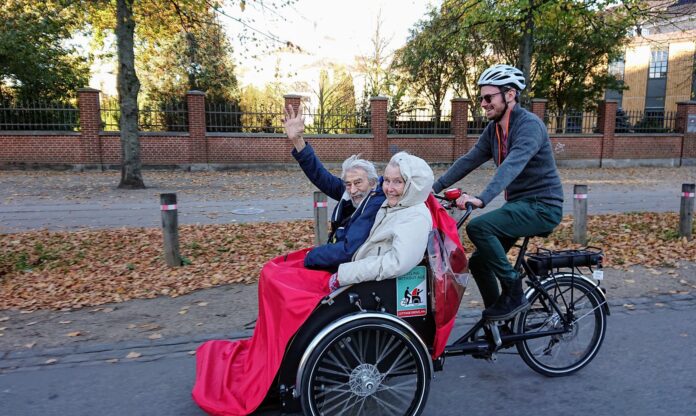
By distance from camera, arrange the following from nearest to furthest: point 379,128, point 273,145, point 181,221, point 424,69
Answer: point 181,221 → point 273,145 → point 379,128 → point 424,69

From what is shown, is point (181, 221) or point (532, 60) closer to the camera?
point (181, 221)

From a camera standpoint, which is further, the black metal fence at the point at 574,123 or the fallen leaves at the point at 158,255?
the black metal fence at the point at 574,123

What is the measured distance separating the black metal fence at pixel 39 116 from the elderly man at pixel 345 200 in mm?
18053

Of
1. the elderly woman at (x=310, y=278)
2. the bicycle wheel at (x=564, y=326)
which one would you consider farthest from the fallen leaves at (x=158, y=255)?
the bicycle wheel at (x=564, y=326)

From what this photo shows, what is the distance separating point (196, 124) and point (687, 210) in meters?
16.8

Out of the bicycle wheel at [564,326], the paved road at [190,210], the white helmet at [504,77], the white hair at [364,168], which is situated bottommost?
the paved road at [190,210]

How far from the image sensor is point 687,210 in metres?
7.80

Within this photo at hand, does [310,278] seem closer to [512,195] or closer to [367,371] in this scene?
[367,371]

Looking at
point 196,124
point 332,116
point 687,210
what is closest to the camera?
point 687,210

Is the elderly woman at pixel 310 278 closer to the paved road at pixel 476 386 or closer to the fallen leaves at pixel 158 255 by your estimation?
the paved road at pixel 476 386

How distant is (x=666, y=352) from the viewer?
401 cm

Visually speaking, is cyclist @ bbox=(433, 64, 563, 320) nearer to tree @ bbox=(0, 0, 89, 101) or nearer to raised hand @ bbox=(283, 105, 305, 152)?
raised hand @ bbox=(283, 105, 305, 152)

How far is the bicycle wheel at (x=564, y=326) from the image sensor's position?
362 cm

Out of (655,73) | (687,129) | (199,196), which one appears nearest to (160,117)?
(199,196)
